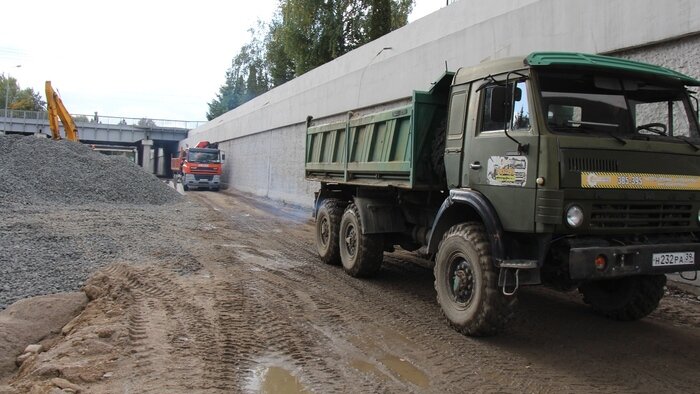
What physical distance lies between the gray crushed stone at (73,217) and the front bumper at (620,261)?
5.86 metres

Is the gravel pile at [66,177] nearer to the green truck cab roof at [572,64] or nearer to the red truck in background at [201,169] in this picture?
the red truck in background at [201,169]

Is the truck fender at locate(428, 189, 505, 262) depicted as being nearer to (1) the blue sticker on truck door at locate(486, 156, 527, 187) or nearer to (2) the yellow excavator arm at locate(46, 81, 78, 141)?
(1) the blue sticker on truck door at locate(486, 156, 527, 187)

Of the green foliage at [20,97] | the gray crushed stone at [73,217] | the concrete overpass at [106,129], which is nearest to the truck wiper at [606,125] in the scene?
the gray crushed stone at [73,217]

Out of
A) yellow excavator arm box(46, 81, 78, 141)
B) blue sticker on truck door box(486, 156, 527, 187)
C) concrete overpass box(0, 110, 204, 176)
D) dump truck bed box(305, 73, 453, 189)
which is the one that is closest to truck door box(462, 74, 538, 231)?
blue sticker on truck door box(486, 156, 527, 187)

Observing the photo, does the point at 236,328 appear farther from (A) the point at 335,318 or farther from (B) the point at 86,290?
(B) the point at 86,290

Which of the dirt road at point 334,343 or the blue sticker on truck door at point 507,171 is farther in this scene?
the blue sticker on truck door at point 507,171

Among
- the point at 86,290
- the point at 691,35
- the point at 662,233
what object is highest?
the point at 691,35

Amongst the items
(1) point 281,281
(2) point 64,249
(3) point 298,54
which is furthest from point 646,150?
(3) point 298,54

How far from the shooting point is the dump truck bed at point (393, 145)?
20.4ft

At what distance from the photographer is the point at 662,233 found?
15.4ft

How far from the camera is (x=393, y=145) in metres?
6.69

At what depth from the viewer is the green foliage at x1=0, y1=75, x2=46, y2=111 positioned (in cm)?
8644

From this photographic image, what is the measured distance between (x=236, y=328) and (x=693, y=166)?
4618 mm

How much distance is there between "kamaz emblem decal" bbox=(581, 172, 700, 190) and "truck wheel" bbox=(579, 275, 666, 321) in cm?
127
